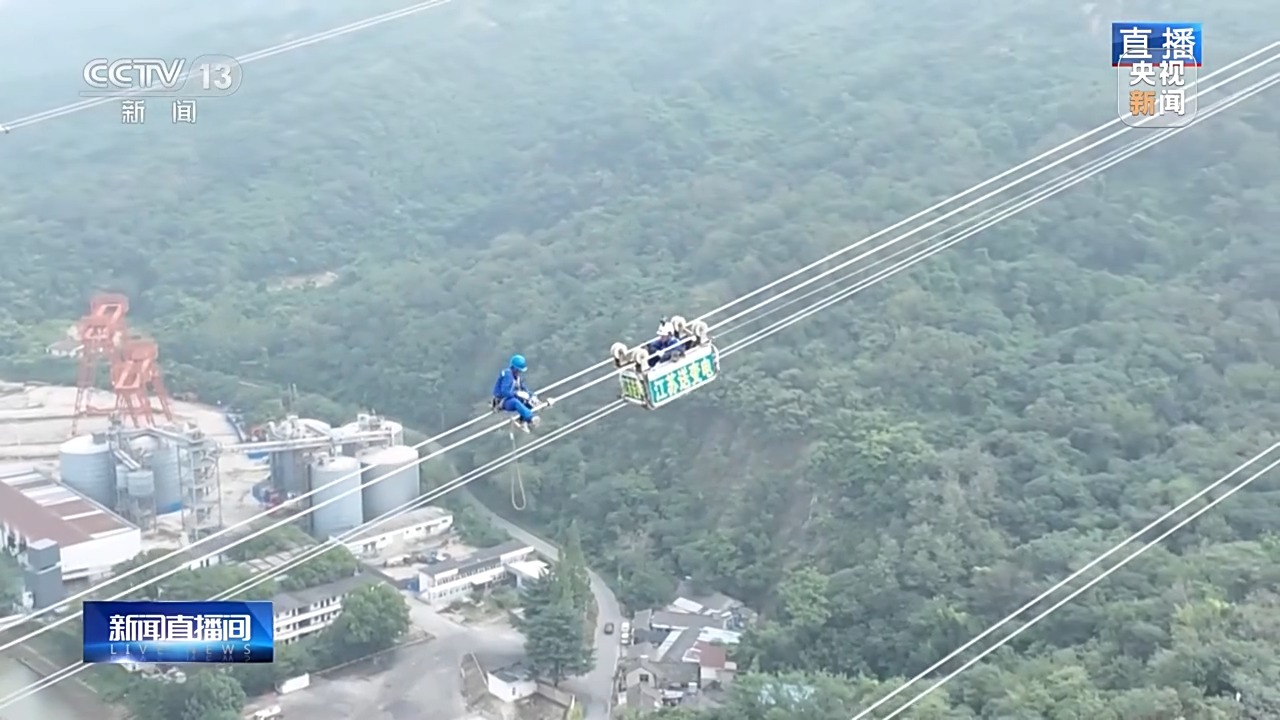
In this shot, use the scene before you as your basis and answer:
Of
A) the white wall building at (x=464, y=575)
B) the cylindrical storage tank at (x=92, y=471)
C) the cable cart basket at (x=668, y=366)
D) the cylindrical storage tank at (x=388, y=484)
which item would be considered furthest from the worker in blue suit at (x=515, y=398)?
the cylindrical storage tank at (x=92, y=471)

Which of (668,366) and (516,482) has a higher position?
(668,366)

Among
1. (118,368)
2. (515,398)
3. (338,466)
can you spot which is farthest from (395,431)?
(515,398)

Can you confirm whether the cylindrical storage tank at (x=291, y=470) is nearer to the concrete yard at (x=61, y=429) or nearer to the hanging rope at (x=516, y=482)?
the concrete yard at (x=61, y=429)

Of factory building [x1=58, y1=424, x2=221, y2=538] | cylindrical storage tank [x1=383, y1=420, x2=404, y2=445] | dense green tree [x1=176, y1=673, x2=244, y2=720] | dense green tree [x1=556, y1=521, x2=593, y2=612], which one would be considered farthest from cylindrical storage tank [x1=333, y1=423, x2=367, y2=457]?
dense green tree [x1=176, y1=673, x2=244, y2=720]

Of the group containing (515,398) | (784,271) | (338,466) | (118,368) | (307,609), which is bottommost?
(307,609)

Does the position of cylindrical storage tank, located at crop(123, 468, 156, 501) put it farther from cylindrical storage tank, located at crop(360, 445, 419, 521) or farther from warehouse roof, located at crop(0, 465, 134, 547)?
cylindrical storage tank, located at crop(360, 445, 419, 521)

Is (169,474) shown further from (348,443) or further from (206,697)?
(206,697)

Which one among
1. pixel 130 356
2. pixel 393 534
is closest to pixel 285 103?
pixel 130 356
